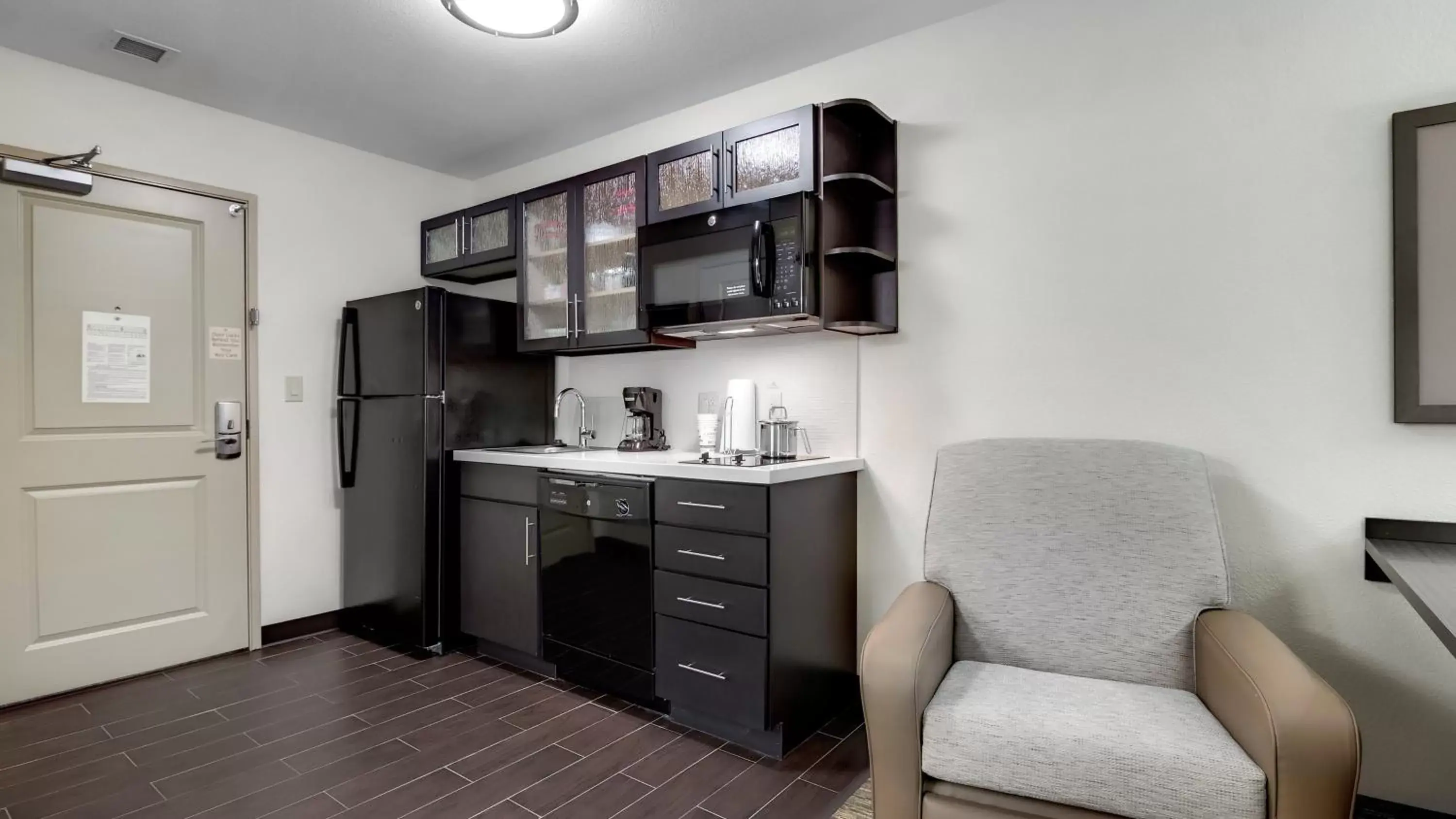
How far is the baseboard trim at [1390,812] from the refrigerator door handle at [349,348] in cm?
405

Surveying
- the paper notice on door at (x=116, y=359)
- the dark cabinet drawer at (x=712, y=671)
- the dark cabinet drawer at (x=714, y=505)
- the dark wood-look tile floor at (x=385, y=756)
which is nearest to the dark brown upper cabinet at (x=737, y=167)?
the dark cabinet drawer at (x=714, y=505)

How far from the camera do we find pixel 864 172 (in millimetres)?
2623

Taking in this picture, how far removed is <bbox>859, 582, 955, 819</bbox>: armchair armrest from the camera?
61.5 inches

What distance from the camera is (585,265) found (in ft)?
10.6

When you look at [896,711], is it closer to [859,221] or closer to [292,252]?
[859,221]

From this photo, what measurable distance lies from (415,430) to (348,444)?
616 mm

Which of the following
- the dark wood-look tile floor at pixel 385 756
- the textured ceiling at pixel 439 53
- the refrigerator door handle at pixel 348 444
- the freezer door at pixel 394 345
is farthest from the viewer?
the refrigerator door handle at pixel 348 444

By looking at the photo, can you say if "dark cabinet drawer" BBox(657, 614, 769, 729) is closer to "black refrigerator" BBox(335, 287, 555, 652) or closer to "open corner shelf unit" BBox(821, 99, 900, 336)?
"open corner shelf unit" BBox(821, 99, 900, 336)

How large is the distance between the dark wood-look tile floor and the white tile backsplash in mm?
1131

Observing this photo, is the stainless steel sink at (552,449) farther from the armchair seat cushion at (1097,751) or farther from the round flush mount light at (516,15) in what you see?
the armchair seat cushion at (1097,751)

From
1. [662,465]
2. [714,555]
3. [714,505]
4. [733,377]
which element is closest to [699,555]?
[714,555]

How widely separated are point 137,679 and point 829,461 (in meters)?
3.01

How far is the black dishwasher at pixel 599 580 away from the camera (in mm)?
2549

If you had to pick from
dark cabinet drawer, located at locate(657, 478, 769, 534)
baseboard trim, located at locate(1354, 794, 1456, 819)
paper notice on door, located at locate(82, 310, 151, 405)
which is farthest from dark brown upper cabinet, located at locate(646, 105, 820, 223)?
baseboard trim, located at locate(1354, 794, 1456, 819)
